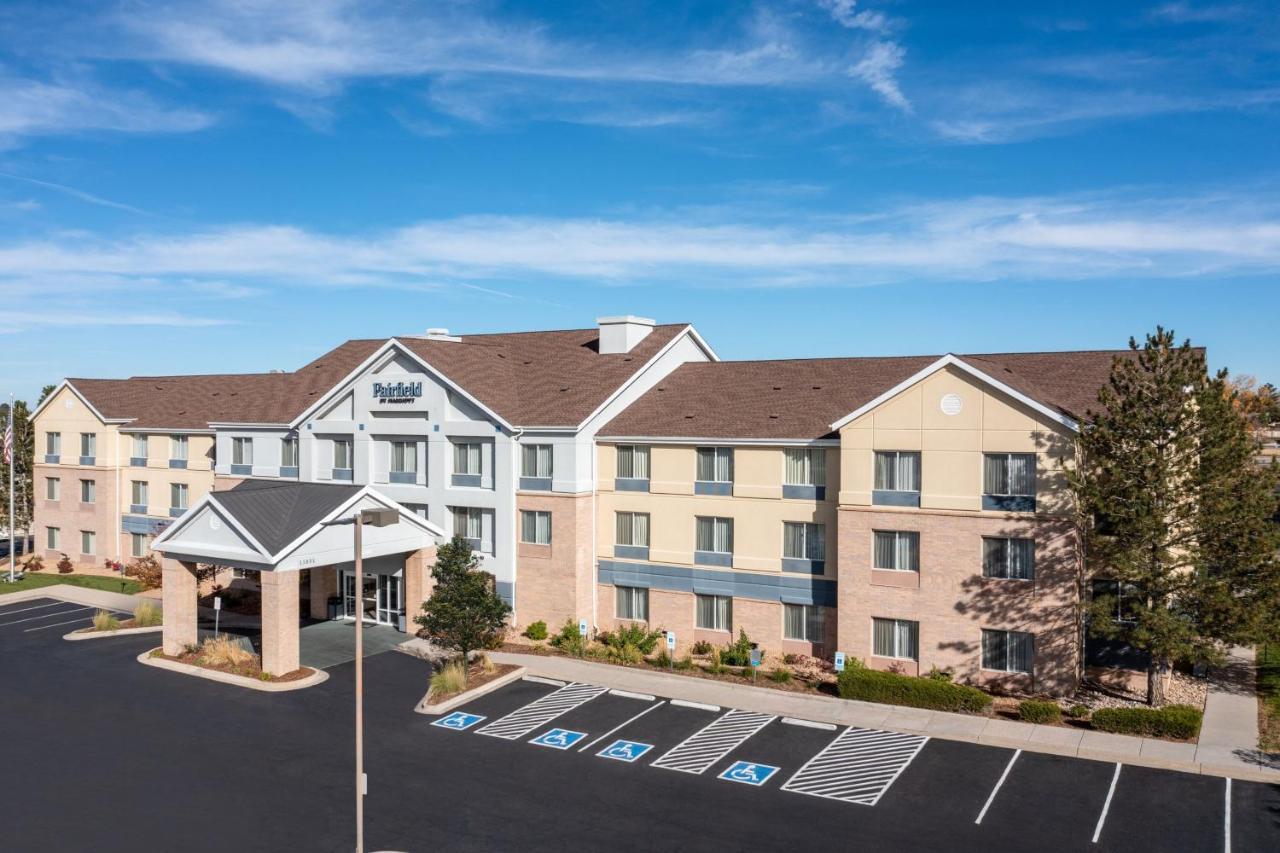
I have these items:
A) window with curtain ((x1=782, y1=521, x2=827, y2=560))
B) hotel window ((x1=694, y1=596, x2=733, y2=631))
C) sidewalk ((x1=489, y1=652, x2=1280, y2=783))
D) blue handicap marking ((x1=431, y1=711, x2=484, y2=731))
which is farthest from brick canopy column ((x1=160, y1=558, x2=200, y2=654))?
window with curtain ((x1=782, y1=521, x2=827, y2=560))

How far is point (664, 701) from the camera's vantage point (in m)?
33.1

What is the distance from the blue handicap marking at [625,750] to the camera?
27.9 metres

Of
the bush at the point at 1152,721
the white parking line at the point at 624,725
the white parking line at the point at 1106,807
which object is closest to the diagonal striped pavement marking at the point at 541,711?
the white parking line at the point at 624,725

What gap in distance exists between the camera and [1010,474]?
33469 mm

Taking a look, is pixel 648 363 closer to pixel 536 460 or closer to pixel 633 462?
pixel 633 462

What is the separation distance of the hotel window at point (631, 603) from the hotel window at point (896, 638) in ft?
33.2

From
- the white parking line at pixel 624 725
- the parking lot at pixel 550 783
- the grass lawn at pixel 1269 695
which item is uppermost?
the grass lawn at pixel 1269 695

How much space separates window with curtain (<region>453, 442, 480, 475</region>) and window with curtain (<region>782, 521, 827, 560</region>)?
14.2m

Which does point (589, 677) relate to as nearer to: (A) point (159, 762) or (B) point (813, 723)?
(B) point (813, 723)

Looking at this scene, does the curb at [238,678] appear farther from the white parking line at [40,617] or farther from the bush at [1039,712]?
the bush at [1039,712]

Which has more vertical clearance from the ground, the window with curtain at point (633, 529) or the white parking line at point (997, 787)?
the window with curtain at point (633, 529)

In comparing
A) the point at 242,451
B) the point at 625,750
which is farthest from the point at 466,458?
the point at 625,750

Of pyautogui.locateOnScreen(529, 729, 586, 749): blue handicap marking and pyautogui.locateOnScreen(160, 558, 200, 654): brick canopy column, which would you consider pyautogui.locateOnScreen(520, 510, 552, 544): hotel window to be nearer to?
pyautogui.locateOnScreen(529, 729, 586, 749): blue handicap marking

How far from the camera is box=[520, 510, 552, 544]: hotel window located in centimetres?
4184
